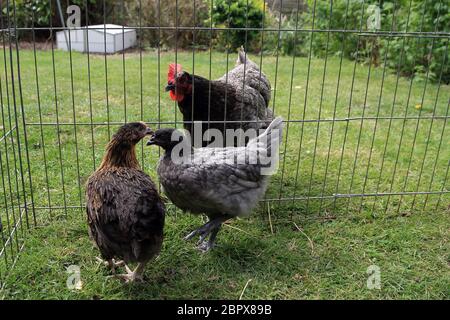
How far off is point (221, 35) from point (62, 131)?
5.88 metres

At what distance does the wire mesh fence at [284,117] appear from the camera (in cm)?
365

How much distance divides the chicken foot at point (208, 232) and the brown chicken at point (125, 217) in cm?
48

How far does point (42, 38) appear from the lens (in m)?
11.7

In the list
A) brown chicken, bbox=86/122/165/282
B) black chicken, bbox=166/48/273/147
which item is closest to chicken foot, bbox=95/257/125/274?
brown chicken, bbox=86/122/165/282

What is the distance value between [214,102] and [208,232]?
1260mm

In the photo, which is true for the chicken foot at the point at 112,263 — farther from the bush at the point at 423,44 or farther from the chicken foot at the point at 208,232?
the bush at the point at 423,44

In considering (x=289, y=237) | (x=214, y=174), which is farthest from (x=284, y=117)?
(x=214, y=174)

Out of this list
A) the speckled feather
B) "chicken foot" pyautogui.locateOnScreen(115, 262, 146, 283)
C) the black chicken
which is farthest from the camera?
the black chicken

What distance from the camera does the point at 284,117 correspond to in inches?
265

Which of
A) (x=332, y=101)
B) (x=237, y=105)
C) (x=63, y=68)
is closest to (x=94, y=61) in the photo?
(x=63, y=68)

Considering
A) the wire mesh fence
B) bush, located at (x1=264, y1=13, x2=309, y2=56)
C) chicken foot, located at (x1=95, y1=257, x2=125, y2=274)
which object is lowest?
chicken foot, located at (x1=95, y1=257, x2=125, y2=274)

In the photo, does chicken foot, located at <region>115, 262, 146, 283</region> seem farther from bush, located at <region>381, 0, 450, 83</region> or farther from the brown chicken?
bush, located at <region>381, 0, 450, 83</region>

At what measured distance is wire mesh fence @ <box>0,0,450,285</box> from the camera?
3.65m
